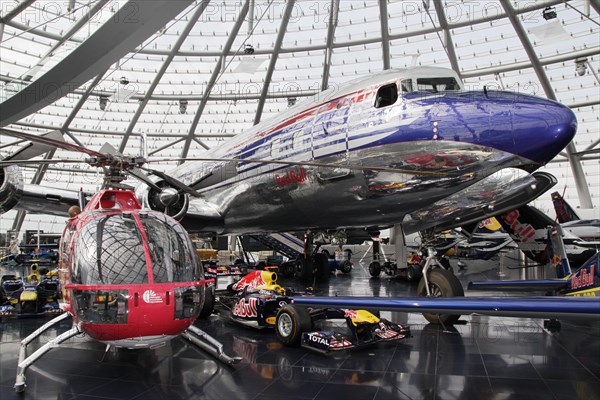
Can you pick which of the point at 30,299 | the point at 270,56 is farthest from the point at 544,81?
the point at 30,299

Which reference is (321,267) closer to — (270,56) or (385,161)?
(385,161)

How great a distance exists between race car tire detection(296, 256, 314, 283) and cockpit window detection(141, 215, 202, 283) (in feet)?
39.9

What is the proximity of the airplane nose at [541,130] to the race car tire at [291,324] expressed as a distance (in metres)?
4.26

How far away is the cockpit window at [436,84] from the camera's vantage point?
27.4 feet

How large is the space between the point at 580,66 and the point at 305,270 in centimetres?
1966

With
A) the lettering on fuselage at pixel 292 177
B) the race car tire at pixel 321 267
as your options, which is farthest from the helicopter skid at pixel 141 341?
the race car tire at pixel 321 267

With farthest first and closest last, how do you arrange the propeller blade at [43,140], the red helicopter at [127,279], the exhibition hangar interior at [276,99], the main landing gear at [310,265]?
the main landing gear at [310,265] < the exhibition hangar interior at [276,99] < the red helicopter at [127,279] < the propeller blade at [43,140]

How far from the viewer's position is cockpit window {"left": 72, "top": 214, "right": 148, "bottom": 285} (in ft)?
18.4

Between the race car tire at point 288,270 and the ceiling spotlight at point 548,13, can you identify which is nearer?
the ceiling spotlight at point 548,13

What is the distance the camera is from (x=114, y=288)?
5.50 metres

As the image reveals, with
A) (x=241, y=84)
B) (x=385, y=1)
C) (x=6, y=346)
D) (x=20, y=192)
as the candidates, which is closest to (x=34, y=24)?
(x=241, y=84)

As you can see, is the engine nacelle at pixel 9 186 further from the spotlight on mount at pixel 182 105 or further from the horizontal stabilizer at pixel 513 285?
the spotlight on mount at pixel 182 105

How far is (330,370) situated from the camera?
6.47m

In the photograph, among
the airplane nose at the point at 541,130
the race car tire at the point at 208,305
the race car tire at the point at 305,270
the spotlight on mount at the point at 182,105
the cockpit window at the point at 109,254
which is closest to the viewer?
the cockpit window at the point at 109,254
